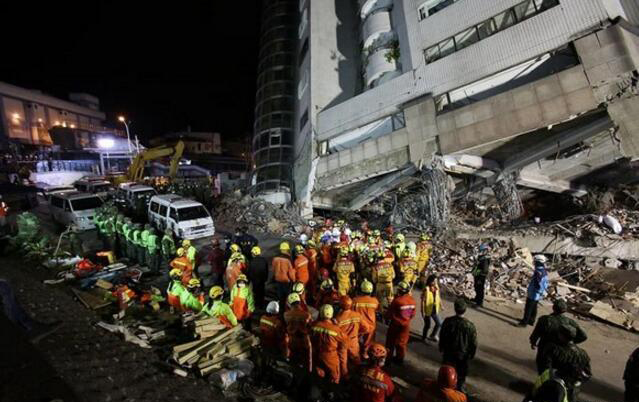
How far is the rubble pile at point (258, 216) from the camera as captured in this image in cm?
1688

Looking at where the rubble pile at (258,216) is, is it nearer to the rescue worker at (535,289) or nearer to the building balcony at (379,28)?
the building balcony at (379,28)

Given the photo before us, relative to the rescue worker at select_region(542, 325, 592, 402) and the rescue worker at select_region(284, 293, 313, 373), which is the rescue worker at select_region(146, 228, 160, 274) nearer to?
the rescue worker at select_region(284, 293, 313, 373)

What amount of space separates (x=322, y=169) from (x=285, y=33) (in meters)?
16.0

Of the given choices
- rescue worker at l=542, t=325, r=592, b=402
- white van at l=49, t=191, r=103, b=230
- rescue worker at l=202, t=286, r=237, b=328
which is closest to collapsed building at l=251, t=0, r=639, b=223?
rescue worker at l=542, t=325, r=592, b=402

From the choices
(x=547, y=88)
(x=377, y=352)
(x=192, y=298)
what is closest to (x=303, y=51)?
(x=547, y=88)

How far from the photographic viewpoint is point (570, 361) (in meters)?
3.82

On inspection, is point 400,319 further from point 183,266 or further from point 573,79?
point 573,79

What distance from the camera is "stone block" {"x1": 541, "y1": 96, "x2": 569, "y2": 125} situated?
1071cm

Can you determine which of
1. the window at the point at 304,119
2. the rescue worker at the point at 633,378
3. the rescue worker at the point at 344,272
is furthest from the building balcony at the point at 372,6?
the rescue worker at the point at 633,378

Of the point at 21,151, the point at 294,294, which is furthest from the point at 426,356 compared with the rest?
the point at 21,151

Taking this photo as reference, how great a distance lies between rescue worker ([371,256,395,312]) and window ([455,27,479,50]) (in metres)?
10.7

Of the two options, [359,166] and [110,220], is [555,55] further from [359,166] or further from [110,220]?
[110,220]

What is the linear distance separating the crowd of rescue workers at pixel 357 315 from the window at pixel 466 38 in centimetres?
900

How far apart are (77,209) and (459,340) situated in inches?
690
